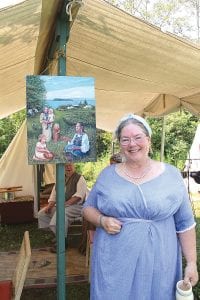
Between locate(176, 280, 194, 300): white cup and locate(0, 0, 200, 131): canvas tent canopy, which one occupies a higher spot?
locate(0, 0, 200, 131): canvas tent canopy

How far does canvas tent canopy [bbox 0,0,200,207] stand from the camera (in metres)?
2.51

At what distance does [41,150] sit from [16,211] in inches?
199

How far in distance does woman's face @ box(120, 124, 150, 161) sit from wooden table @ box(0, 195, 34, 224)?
18.9 feet

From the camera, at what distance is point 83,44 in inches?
126

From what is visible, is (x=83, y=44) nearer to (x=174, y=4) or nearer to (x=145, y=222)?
(x=145, y=222)

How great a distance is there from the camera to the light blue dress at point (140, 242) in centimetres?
178

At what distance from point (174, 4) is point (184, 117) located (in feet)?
45.3

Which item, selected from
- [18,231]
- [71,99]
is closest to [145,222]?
[71,99]

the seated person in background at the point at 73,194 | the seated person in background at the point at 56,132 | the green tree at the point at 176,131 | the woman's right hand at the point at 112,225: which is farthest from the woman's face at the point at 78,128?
the green tree at the point at 176,131

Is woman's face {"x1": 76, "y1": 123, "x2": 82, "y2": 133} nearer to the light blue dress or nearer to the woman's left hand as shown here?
the light blue dress

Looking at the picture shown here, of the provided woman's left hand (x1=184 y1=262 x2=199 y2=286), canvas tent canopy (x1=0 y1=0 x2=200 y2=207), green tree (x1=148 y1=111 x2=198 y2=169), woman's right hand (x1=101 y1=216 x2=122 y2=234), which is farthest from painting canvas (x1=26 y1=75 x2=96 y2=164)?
green tree (x1=148 y1=111 x2=198 y2=169)

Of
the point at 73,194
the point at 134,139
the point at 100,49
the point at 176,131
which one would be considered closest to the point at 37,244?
the point at 73,194

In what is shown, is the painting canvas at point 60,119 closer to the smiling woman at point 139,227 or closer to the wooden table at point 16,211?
the smiling woman at point 139,227

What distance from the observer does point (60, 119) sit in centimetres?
258
